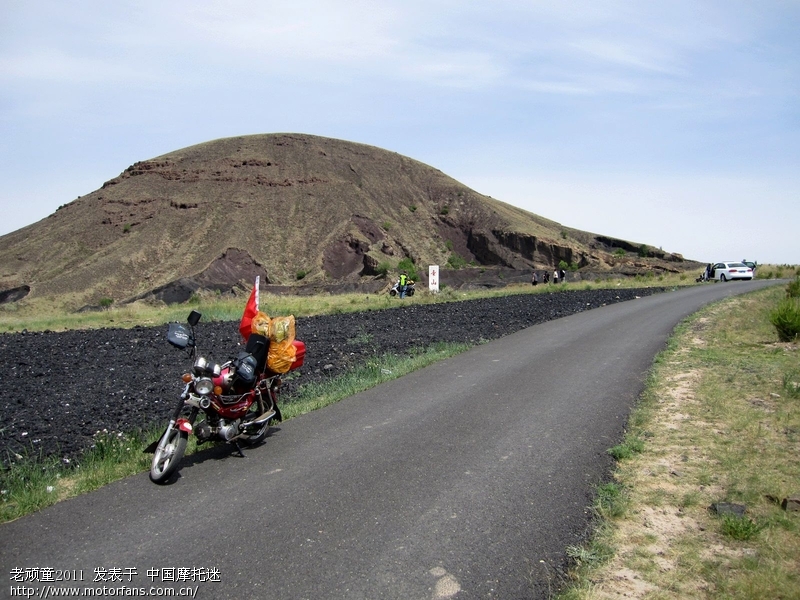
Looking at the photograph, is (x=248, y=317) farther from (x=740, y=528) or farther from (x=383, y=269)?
(x=383, y=269)

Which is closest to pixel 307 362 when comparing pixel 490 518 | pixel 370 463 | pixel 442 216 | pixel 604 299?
pixel 370 463

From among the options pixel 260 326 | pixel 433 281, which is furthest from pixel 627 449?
pixel 433 281

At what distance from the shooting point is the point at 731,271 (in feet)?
157

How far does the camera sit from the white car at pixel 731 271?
47.2 m

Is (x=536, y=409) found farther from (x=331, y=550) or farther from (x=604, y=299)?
(x=604, y=299)

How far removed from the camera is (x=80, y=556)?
507 cm

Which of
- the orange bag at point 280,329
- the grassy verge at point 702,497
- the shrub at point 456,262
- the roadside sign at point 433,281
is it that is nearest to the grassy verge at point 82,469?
the orange bag at point 280,329

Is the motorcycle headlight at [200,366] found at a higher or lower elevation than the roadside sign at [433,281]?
lower

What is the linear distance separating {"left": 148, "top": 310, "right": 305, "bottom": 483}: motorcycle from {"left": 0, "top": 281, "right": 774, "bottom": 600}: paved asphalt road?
273mm

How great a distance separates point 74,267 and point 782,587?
81.2 metres

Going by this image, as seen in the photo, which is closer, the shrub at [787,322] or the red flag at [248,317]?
the red flag at [248,317]

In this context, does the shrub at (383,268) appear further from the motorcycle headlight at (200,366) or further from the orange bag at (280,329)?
the motorcycle headlight at (200,366)

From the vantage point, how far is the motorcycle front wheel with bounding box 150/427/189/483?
6652 mm

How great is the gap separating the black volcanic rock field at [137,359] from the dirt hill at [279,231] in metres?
34.1
